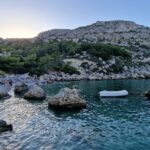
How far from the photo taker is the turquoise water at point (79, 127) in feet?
94.9

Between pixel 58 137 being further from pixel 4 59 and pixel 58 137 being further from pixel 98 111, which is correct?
pixel 4 59

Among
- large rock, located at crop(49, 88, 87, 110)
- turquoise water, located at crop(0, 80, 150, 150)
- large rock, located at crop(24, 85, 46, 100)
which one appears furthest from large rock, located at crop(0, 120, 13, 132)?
large rock, located at crop(24, 85, 46, 100)

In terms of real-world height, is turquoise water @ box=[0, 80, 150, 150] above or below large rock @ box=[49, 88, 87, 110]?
below

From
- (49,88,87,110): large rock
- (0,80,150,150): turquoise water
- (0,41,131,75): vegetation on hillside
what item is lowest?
(0,80,150,150): turquoise water

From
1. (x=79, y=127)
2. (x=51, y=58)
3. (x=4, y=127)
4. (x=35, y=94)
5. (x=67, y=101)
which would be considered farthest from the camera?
(x=51, y=58)

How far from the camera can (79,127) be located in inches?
1416

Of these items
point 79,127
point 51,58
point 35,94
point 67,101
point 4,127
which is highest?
point 51,58

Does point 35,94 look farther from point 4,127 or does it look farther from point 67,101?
point 4,127

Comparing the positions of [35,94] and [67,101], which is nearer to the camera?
[67,101]

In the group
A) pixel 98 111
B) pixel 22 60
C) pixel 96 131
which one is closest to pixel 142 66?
pixel 22 60

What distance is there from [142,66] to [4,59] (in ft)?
202

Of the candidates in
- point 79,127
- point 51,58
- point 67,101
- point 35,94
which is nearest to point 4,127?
point 79,127

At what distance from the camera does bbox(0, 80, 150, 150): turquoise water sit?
28.9m

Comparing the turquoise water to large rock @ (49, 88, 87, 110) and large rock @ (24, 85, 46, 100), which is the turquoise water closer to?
large rock @ (49, 88, 87, 110)
